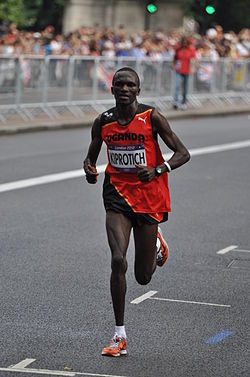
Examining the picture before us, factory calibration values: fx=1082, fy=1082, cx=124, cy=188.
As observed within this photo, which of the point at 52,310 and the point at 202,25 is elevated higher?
the point at 52,310

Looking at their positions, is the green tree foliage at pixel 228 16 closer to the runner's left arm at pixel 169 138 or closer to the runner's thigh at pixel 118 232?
the runner's left arm at pixel 169 138

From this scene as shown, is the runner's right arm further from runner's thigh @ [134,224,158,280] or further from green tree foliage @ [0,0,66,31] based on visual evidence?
green tree foliage @ [0,0,66,31]

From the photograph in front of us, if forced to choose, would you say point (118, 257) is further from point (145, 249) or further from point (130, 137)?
point (130, 137)

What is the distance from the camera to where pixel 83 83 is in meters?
25.0

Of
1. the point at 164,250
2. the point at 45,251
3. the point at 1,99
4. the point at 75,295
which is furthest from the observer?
the point at 1,99

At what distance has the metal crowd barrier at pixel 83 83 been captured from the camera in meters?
22.7

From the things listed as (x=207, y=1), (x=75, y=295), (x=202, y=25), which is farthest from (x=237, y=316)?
(x=202, y=25)

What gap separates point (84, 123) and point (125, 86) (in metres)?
17.4

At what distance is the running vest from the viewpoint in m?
7.11

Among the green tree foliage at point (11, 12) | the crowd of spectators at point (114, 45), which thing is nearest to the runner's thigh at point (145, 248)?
the crowd of spectators at point (114, 45)

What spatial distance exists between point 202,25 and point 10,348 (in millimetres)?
57646

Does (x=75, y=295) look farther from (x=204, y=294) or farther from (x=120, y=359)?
(x=120, y=359)

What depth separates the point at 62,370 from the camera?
6.38 meters

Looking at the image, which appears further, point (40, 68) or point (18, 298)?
point (40, 68)
